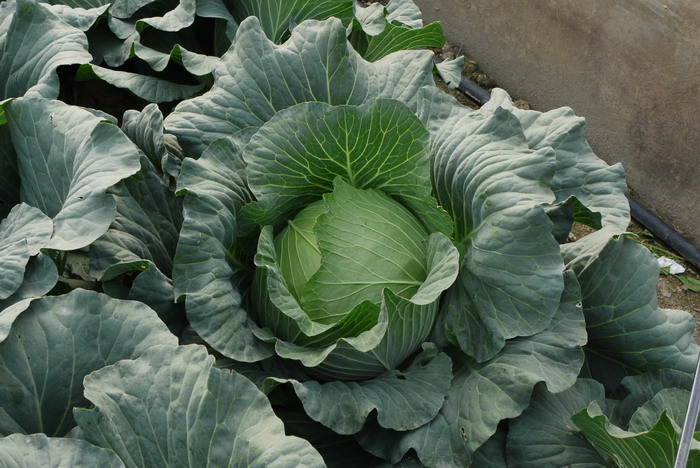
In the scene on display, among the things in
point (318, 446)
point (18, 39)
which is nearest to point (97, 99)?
point (18, 39)

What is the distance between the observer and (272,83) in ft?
7.58

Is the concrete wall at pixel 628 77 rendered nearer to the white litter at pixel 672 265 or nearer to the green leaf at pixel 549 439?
the white litter at pixel 672 265

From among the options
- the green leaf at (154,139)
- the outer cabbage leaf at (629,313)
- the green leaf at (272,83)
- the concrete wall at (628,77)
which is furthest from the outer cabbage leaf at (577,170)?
the concrete wall at (628,77)

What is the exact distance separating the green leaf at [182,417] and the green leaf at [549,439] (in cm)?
71

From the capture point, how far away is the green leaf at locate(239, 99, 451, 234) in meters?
2.06

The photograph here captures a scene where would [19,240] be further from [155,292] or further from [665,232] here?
[665,232]

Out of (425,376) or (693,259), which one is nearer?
(425,376)

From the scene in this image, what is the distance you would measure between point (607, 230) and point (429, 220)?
1.70ft

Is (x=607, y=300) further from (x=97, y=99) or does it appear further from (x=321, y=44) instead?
(x=97, y=99)

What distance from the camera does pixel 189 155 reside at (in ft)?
7.59

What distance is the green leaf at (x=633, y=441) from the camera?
1.71 metres

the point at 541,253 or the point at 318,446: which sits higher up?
the point at 541,253

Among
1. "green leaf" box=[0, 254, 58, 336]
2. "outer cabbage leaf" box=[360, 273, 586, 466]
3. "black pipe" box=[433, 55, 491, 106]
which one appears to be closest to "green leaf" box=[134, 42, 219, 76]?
"green leaf" box=[0, 254, 58, 336]

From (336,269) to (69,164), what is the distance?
27.5 inches
